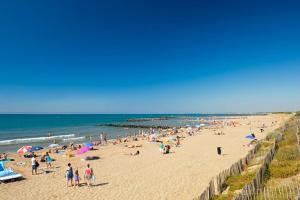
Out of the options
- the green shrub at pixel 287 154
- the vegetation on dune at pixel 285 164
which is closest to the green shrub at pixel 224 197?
the vegetation on dune at pixel 285 164

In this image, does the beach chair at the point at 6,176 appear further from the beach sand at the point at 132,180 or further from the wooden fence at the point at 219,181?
the wooden fence at the point at 219,181

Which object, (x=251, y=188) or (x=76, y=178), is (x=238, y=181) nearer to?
(x=251, y=188)

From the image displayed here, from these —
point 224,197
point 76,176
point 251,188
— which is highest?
point 251,188

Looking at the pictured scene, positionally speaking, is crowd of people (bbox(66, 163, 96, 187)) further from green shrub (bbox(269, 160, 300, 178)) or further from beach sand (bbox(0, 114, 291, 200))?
green shrub (bbox(269, 160, 300, 178))

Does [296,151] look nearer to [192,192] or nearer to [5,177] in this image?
[192,192]

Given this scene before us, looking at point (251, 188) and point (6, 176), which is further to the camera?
point (6, 176)

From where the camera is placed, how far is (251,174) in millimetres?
13055

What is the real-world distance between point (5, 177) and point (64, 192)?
5.72 m


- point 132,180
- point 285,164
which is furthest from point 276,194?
point 132,180

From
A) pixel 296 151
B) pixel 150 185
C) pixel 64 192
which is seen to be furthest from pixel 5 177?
pixel 296 151

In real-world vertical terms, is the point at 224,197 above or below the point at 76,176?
above

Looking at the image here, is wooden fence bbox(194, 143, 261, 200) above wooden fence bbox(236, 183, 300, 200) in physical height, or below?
below

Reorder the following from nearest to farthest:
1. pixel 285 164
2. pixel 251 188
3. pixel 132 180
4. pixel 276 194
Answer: pixel 276 194, pixel 251 188, pixel 285 164, pixel 132 180

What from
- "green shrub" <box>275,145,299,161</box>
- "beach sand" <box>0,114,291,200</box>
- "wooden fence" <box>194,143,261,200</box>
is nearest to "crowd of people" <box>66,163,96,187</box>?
"beach sand" <box>0,114,291,200</box>
